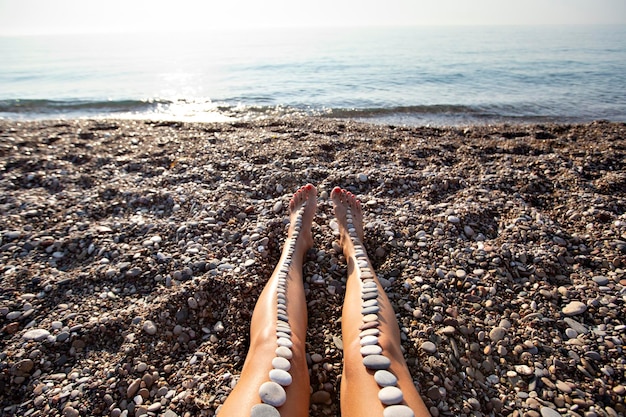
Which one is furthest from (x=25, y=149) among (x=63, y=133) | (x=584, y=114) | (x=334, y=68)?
(x=334, y=68)

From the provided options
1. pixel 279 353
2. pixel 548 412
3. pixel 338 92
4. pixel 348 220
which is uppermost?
pixel 338 92


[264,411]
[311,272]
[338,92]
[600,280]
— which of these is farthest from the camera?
[338,92]

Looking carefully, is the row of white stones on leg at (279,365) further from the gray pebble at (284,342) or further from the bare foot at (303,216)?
the bare foot at (303,216)

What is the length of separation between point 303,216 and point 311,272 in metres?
0.51

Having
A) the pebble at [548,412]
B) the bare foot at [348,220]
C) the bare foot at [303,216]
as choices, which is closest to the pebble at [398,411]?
the pebble at [548,412]

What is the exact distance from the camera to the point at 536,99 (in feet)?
28.9

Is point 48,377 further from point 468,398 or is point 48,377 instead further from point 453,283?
point 453,283

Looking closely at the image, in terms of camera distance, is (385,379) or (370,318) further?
(370,318)

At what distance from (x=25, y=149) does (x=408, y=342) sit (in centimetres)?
541

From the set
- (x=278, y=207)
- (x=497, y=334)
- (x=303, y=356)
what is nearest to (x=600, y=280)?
(x=497, y=334)

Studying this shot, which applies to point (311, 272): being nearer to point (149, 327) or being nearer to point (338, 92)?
point (149, 327)

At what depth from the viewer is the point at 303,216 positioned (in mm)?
2861

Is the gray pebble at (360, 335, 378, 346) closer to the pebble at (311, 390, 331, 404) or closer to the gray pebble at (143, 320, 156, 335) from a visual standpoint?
the pebble at (311, 390, 331, 404)

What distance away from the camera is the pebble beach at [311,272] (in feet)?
5.96
